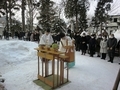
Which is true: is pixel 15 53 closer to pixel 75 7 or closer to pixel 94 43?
pixel 94 43

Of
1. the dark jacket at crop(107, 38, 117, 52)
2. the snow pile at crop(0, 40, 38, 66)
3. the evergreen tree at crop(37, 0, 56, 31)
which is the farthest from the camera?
the evergreen tree at crop(37, 0, 56, 31)

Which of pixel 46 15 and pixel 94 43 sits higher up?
pixel 46 15

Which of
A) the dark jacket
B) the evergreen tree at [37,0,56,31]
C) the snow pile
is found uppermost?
the evergreen tree at [37,0,56,31]

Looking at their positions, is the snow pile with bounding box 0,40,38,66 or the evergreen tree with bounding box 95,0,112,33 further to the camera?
the evergreen tree with bounding box 95,0,112,33

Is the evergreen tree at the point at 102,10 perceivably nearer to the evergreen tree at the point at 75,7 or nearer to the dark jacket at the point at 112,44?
the evergreen tree at the point at 75,7

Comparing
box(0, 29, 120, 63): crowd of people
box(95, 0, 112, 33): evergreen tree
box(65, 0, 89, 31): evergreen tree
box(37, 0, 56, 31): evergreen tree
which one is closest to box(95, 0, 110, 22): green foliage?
box(95, 0, 112, 33): evergreen tree

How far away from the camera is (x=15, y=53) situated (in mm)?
9914

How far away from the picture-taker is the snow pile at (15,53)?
8548mm

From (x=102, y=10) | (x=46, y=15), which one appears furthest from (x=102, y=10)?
(x=46, y=15)

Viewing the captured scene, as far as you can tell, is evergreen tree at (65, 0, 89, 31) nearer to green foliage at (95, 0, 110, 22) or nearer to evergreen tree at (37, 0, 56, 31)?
evergreen tree at (37, 0, 56, 31)

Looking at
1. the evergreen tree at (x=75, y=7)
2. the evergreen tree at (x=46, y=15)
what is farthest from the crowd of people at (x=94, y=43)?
the evergreen tree at (x=46, y=15)

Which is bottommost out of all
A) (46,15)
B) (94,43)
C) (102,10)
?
(94,43)

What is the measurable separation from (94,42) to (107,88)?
17.8 feet

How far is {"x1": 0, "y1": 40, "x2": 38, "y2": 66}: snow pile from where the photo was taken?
8.55 m
